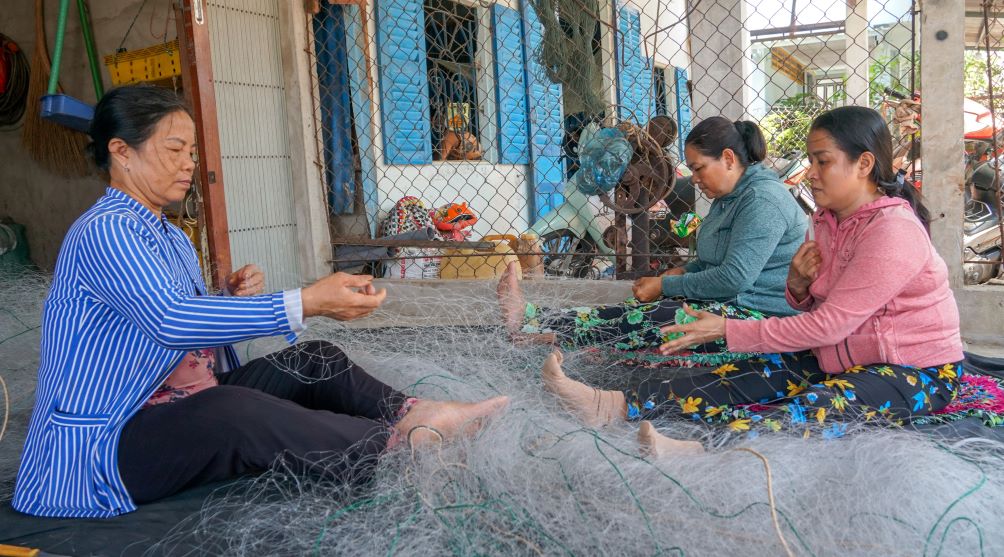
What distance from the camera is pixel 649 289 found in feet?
11.0

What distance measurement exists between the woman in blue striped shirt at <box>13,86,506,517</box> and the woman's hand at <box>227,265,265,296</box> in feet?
1.22

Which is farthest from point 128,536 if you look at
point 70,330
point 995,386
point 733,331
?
point 995,386

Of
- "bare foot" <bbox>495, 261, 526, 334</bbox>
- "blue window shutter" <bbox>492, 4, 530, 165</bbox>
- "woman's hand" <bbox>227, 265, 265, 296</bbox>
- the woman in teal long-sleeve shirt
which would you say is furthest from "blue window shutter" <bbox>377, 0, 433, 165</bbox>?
"woman's hand" <bbox>227, 265, 265, 296</bbox>

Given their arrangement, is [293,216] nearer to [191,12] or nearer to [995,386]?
[191,12]

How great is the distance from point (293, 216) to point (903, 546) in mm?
4386

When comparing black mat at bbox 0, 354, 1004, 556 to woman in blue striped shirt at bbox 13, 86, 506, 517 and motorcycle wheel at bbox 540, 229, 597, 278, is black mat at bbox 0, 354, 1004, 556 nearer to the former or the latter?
woman in blue striped shirt at bbox 13, 86, 506, 517

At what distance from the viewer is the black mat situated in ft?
5.91

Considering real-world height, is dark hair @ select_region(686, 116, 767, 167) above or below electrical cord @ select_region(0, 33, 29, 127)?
below

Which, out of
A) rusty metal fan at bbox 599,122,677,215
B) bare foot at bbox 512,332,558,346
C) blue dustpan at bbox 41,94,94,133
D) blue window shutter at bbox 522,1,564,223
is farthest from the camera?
blue window shutter at bbox 522,1,564,223

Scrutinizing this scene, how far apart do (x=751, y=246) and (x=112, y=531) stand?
2.31 metres

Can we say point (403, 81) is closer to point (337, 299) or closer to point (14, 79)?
point (14, 79)

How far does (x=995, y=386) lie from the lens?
258 centimetres

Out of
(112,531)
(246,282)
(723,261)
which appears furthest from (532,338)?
(112,531)

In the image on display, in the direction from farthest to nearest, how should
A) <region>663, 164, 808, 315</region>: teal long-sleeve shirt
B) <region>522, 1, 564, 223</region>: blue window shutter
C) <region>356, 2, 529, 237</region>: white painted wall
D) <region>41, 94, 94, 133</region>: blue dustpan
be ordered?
1. <region>522, 1, 564, 223</region>: blue window shutter
2. <region>356, 2, 529, 237</region>: white painted wall
3. <region>41, 94, 94, 133</region>: blue dustpan
4. <region>663, 164, 808, 315</region>: teal long-sleeve shirt
